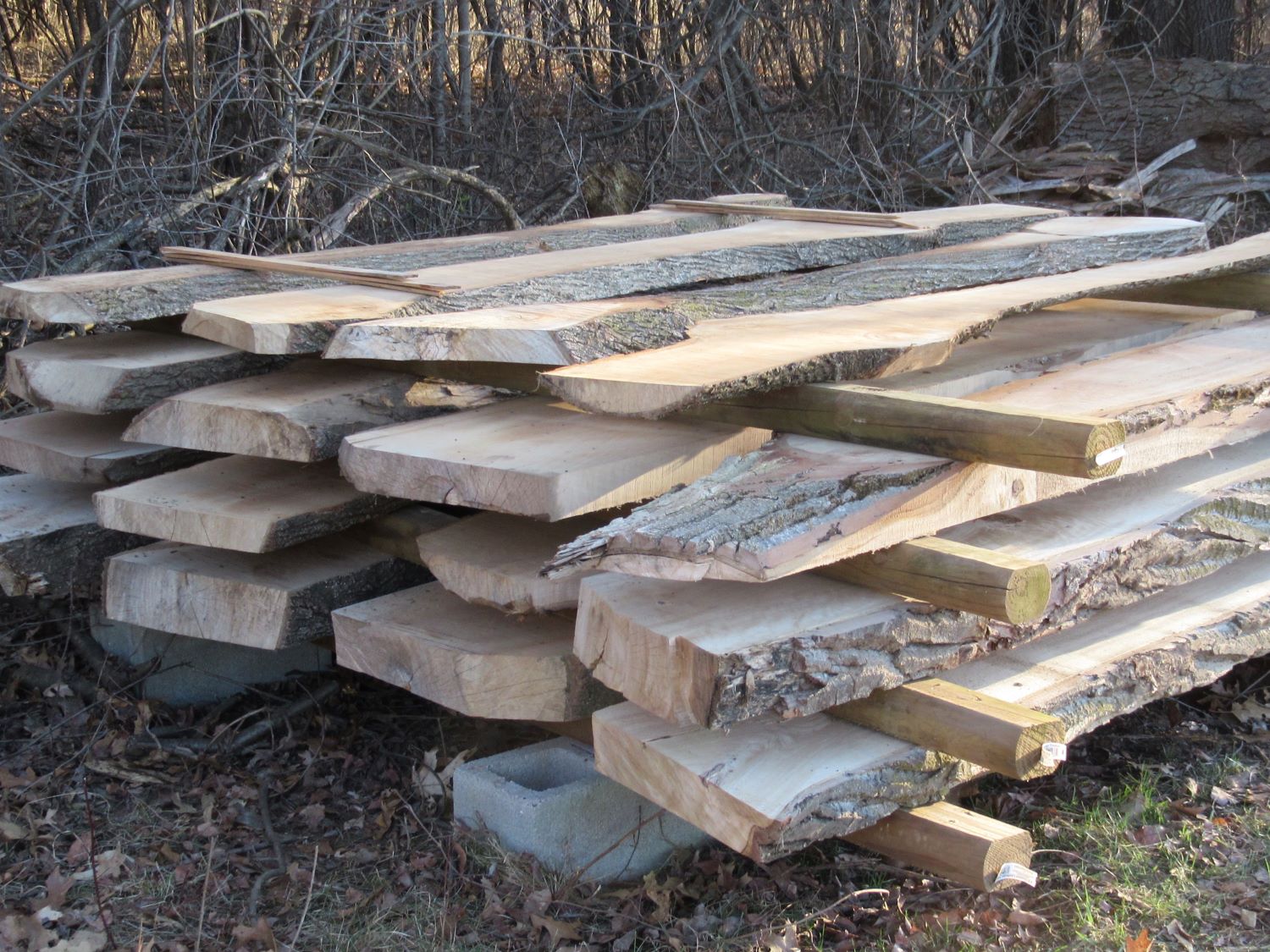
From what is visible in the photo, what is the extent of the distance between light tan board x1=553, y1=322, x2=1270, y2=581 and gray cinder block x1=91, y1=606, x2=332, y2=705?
1626 mm

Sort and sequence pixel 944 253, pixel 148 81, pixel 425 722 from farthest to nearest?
pixel 148 81, pixel 944 253, pixel 425 722

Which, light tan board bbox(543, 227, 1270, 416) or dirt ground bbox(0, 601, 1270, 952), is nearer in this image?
light tan board bbox(543, 227, 1270, 416)

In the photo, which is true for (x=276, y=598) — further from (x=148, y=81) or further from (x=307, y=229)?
(x=148, y=81)

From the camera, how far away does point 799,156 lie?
25.2 feet

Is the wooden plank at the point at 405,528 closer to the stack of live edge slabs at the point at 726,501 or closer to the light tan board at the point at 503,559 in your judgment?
the stack of live edge slabs at the point at 726,501

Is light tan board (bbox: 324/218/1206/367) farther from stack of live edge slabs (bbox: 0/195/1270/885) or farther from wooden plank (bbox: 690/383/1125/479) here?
wooden plank (bbox: 690/383/1125/479)

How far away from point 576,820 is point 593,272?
153cm

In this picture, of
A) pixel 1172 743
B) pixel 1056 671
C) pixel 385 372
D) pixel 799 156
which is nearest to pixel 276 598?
pixel 385 372

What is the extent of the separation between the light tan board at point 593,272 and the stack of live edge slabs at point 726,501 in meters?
0.02

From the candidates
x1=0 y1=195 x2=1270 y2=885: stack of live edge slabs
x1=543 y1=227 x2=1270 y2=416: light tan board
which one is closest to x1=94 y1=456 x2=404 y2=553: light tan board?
x1=0 y1=195 x2=1270 y2=885: stack of live edge slabs

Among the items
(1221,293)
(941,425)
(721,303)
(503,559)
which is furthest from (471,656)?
(1221,293)

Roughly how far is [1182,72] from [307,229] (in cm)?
529

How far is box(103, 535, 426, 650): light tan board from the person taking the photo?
2.98 metres

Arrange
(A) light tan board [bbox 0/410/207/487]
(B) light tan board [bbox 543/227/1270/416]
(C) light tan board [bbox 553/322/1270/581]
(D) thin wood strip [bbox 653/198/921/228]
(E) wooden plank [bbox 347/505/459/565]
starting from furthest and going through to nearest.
→ (D) thin wood strip [bbox 653/198/921/228] → (A) light tan board [bbox 0/410/207/487] → (E) wooden plank [bbox 347/505/459/565] → (B) light tan board [bbox 543/227/1270/416] → (C) light tan board [bbox 553/322/1270/581]
